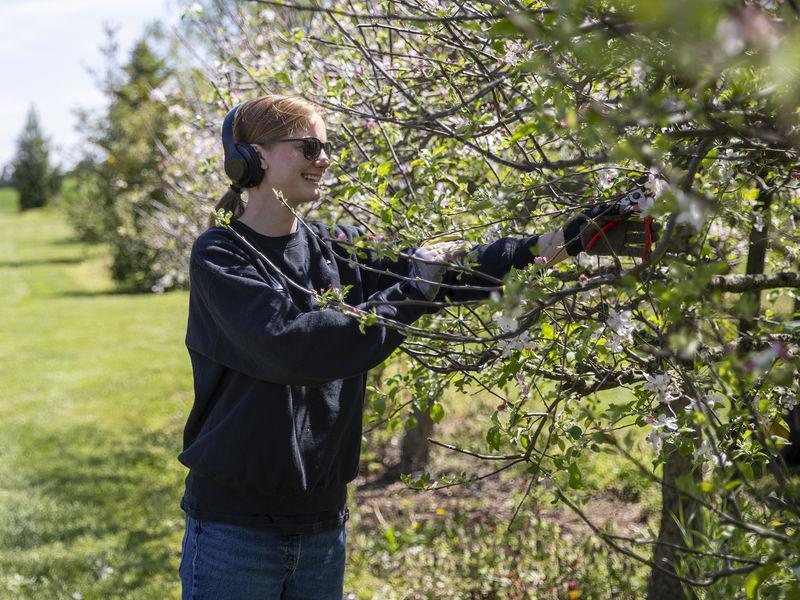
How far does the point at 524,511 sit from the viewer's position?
18.0ft

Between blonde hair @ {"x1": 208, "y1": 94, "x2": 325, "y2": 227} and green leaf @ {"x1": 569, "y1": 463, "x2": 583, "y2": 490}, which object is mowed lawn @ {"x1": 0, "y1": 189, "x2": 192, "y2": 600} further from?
green leaf @ {"x1": 569, "y1": 463, "x2": 583, "y2": 490}

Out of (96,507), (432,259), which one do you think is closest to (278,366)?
(432,259)

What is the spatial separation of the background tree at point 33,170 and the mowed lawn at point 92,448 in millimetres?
39952

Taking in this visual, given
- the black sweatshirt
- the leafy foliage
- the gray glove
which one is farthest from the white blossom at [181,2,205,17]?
the gray glove

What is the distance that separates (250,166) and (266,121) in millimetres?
148

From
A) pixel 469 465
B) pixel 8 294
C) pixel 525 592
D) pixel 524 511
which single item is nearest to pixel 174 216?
pixel 469 465

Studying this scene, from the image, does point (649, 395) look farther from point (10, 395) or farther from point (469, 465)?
point (10, 395)

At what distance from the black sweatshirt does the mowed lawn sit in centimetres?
306

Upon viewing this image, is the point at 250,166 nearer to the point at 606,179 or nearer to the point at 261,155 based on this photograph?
the point at 261,155

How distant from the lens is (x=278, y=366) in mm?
2381

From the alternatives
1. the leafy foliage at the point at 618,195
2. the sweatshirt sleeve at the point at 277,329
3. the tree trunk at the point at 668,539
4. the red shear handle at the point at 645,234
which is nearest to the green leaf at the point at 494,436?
the leafy foliage at the point at 618,195

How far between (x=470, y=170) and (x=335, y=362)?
5.46 ft

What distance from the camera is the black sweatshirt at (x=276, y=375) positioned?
236cm

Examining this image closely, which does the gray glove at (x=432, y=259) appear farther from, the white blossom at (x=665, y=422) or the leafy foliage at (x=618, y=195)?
the white blossom at (x=665, y=422)
